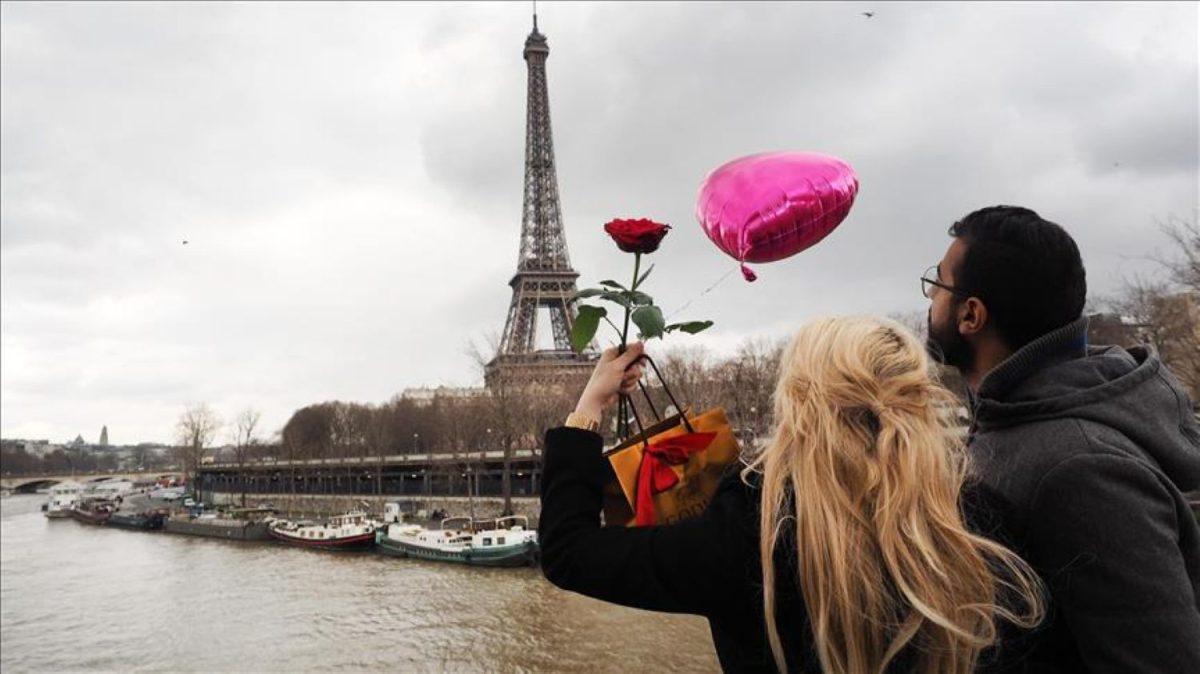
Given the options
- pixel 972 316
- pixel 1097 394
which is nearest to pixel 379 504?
pixel 972 316

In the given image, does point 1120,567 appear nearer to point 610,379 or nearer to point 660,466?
point 660,466

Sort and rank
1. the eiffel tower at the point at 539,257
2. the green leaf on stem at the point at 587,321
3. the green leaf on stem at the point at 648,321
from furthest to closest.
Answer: the eiffel tower at the point at 539,257, the green leaf on stem at the point at 587,321, the green leaf on stem at the point at 648,321

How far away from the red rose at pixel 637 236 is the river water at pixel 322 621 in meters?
12.0

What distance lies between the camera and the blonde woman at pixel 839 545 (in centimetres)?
152

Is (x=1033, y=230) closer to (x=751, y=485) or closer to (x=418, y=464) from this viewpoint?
(x=751, y=485)

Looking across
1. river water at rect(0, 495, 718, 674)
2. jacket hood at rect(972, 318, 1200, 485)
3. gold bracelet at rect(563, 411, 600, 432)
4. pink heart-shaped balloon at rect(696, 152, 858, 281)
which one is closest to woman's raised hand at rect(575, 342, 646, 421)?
gold bracelet at rect(563, 411, 600, 432)

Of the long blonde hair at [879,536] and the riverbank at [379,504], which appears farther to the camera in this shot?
the riverbank at [379,504]

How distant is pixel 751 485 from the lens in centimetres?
162

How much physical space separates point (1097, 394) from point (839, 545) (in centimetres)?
69

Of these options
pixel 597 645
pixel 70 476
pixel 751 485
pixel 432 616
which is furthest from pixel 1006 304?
pixel 70 476

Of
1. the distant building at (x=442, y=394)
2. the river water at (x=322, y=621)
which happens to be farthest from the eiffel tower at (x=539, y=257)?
the river water at (x=322, y=621)

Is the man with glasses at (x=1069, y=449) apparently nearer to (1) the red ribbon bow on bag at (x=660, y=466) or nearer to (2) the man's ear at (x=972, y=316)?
(2) the man's ear at (x=972, y=316)

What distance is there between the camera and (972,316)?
6.26 ft

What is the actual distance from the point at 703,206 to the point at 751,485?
1188 mm
